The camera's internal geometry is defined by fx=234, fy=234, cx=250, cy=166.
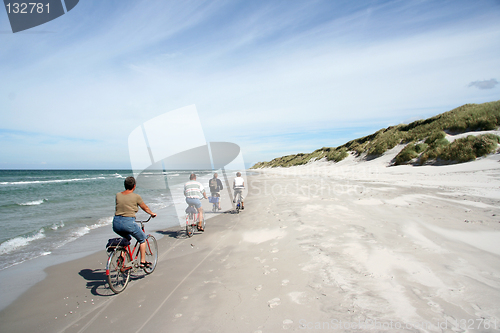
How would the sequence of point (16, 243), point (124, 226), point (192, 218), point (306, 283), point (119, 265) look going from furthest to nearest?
point (192, 218) < point (16, 243) < point (119, 265) < point (124, 226) < point (306, 283)

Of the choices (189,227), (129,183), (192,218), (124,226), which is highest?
(129,183)

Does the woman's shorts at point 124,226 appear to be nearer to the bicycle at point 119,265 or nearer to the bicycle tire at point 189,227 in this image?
the bicycle at point 119,265

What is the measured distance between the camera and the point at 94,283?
5133 mm

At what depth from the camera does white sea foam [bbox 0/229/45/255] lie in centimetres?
761

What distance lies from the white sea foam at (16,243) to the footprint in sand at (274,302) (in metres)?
8.79

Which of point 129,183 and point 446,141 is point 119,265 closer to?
point 129,183

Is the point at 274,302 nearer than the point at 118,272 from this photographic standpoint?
Yes

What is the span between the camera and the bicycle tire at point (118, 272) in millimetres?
4453

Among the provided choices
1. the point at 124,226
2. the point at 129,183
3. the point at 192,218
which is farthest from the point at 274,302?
the point at 192,218

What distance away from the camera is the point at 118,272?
4598 millimetres

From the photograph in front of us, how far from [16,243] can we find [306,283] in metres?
10.0

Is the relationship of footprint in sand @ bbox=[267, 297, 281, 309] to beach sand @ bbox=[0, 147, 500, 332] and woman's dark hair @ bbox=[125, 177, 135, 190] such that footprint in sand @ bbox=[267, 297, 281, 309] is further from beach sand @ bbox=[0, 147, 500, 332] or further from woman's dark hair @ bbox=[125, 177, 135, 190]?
woman's dark hair @ bbox=[125, 177, 135, 190]

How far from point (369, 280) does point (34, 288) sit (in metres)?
6.84

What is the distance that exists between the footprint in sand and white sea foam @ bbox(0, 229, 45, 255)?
8785 mm
